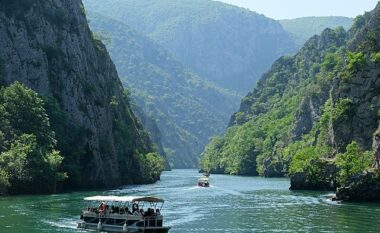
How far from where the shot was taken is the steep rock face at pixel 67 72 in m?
158

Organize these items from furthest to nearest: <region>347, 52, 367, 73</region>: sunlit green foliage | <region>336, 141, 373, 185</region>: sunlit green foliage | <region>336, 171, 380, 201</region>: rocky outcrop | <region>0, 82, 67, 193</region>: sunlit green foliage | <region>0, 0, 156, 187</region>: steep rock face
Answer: <region>0, 0, 156, 187</region>: steep rock face
<region>347, 52, 367, 73</region>: sunlit green foliage
<region>336, 141, 373, 185</region>: sunlit green foliage
<region>0, 82, 67, 193</region>: sunlit green foliage
<region>336, 171, 380, 201</region>: rocky outcrop

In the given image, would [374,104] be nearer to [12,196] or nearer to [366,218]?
[366,218]

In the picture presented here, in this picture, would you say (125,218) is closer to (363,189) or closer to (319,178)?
(363,189)

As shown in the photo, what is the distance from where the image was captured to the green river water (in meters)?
78.9

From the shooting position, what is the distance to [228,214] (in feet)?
315

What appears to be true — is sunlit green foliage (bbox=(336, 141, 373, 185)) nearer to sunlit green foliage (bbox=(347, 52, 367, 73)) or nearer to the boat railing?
sunlit green foliage (bbox=(347, 52, 367, 73))

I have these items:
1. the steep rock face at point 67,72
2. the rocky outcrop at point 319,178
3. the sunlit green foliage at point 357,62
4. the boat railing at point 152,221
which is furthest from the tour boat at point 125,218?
the sunlit green foliage at point 357,62

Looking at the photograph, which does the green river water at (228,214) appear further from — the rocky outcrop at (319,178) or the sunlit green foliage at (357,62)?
the sunlit green foliage at (357,62)

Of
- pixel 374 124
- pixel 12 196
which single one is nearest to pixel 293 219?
pixel 12 196

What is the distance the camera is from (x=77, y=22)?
186 m

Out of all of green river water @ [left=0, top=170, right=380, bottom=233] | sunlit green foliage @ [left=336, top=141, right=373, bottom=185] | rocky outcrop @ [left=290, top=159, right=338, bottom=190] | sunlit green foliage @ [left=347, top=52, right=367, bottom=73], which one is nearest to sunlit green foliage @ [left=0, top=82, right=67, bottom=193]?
green river water @ [left=0, top=170, right=380, bottom=233]

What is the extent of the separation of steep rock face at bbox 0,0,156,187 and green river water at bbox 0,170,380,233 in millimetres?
38105

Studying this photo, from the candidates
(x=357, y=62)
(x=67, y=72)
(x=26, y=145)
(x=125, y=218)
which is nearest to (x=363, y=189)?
(x=125, y=218)

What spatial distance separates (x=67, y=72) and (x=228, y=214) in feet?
276
